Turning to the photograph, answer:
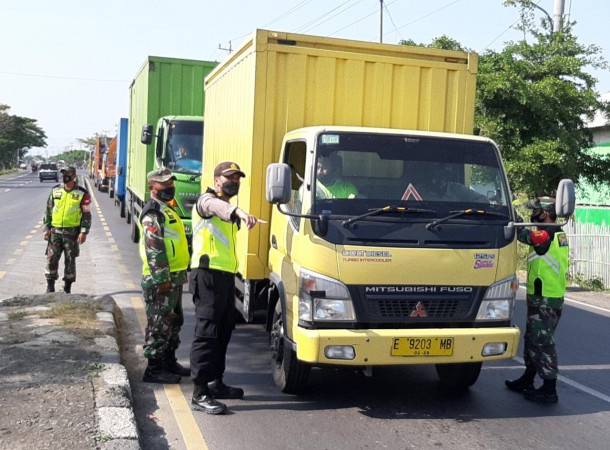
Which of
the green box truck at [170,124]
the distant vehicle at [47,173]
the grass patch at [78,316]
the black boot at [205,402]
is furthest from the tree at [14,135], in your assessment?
the black boot at [205,402]

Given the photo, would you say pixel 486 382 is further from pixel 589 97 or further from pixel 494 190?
pixel 589 97

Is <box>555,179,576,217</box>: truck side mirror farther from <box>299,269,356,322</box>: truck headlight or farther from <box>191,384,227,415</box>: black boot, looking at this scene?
<box>191,384,227,415</box>: black boot

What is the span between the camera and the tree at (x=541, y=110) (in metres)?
15.2

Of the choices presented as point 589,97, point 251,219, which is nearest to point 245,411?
point 251,219

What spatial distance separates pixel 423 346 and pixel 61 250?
608cm

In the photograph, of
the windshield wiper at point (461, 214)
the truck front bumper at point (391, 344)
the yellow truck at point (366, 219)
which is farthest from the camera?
the windshield wiper at point (461, 214)

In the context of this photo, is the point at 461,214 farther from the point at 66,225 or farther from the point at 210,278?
the point at 66,225

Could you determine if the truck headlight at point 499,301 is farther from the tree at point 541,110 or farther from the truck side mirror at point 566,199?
the tree at point 541,110

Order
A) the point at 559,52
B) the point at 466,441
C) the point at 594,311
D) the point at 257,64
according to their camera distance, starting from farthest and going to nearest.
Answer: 1. the point at 559,52
2. the point at 594,311
3. the point at 257,64
4. the point at 466,441

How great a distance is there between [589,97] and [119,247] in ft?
33.8

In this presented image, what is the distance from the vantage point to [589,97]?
1545 centimetres

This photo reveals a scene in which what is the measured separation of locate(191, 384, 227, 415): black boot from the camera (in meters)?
5.58

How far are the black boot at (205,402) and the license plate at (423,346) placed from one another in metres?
1.35

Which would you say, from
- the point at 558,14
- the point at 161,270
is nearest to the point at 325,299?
the point at 161,270
